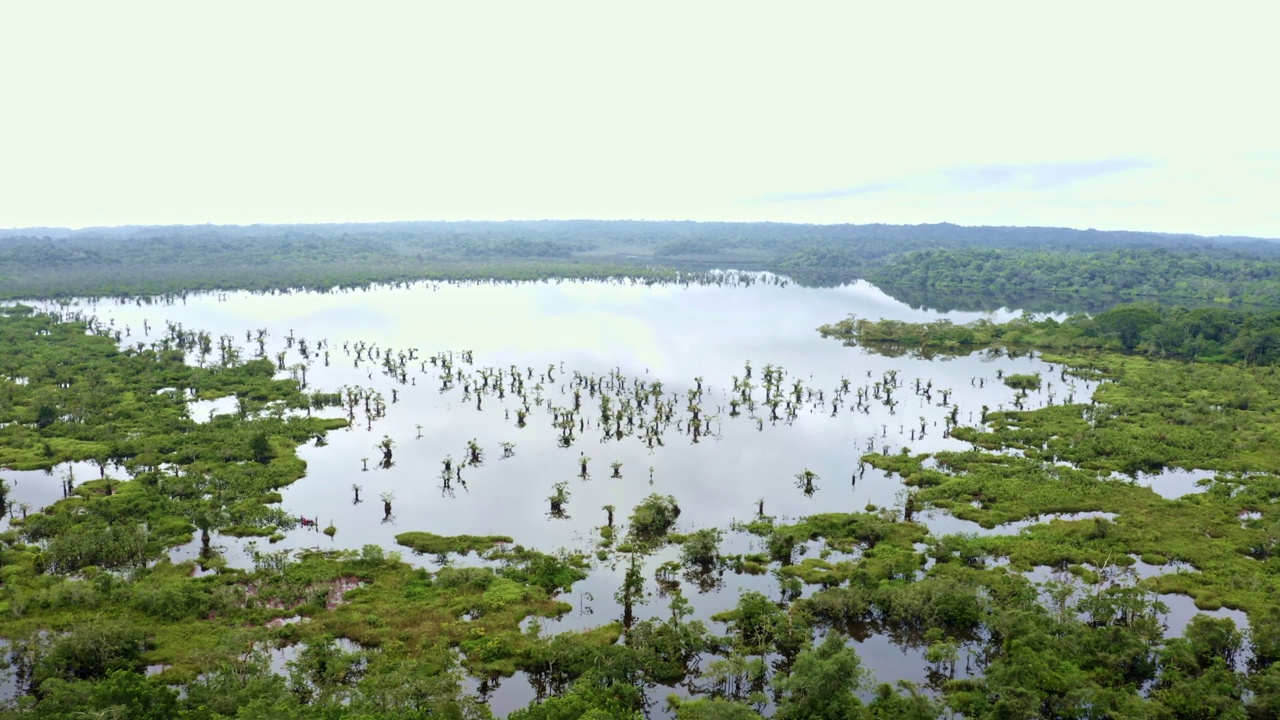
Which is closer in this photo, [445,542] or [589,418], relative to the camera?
[445,542]

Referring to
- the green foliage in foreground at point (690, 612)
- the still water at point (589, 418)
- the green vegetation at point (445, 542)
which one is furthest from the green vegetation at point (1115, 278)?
the green vegetation at point (445, 542)

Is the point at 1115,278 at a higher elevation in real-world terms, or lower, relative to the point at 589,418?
higher

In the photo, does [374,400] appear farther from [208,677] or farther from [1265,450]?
[1265,450]

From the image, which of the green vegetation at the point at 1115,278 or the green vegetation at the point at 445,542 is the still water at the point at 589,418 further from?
the green vegetation at the point at 1115,278

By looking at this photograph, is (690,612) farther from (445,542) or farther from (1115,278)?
(1115,278)

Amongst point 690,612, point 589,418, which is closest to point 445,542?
point 690,612

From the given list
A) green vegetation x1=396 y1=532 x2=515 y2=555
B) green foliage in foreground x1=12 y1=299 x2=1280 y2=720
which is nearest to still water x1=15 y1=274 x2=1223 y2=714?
green vegetation x1=396 y1=532 x2=515 y2=555

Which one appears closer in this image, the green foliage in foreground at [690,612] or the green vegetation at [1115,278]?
the green foliage in foreground at [690,612]

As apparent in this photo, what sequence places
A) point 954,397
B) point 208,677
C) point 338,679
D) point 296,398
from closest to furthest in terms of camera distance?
point 208,677 → point 338,679 → point 296,398 → point 954,397

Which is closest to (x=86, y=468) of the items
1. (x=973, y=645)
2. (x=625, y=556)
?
(x=625, y=556)

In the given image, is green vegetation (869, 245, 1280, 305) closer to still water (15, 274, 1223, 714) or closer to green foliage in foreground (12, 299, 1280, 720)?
still water (15, 274, 1223, 714)

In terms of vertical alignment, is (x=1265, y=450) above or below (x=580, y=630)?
above
